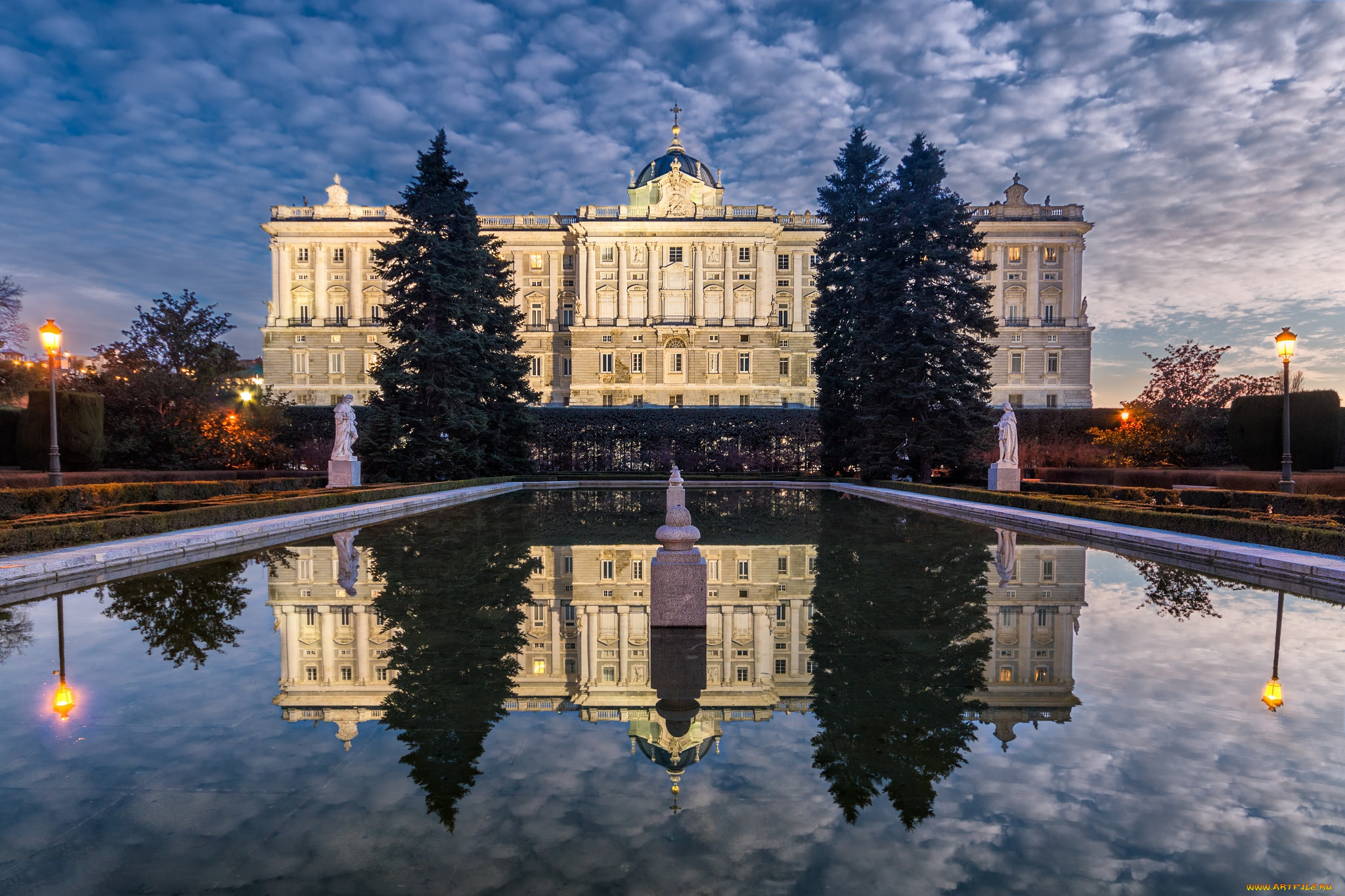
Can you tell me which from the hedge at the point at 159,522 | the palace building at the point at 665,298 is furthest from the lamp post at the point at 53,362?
the palace building at the point at 665,298

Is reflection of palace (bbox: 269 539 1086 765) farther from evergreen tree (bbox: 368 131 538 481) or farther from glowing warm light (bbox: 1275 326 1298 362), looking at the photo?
evergreen tree (bbox: 368 131 538 481)

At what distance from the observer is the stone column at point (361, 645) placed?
185 inches

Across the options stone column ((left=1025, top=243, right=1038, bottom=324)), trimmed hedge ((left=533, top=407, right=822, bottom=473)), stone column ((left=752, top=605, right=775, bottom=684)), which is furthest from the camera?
stone column ((left=1025, top=243, right=1038, bottom=324))

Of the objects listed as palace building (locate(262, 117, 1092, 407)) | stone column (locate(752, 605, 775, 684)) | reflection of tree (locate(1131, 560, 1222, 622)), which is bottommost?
reflection of tree (locate(1131, 560, 1222, 622))

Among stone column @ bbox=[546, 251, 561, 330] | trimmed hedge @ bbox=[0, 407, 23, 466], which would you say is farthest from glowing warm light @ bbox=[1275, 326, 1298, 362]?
stone column @ bbox=[546, 251, 561, 330]

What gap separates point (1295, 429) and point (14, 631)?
2762cm

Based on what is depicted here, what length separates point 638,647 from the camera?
5.32 m

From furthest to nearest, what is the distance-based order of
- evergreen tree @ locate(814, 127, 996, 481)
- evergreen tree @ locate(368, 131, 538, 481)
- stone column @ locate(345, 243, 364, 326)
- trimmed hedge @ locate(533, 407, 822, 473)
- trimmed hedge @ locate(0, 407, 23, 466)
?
stone column @ locate(345, 243, 364, 326)
trimmed hedge @ locate(533, 407, 822, 473)
evergreen tree @ locate(368, 131, 538, 481)
evergreen tree @ locate(814, 127, 996, 481)
trimmed hedge @ locate(0, 407, 23, 466)

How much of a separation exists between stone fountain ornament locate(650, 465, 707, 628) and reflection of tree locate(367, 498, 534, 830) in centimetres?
125

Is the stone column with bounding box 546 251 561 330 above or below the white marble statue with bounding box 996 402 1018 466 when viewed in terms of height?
above

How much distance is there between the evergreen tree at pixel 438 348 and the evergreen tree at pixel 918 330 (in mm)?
13966

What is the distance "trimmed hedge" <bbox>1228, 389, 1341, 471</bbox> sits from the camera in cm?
1880

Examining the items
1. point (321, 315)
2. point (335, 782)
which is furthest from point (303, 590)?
point (321, 315)

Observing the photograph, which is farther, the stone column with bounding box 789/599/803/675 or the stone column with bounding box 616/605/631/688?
the stone column with bounding box 789/599/803/675
